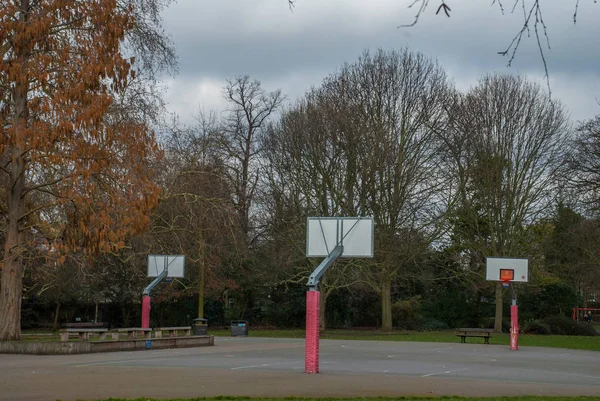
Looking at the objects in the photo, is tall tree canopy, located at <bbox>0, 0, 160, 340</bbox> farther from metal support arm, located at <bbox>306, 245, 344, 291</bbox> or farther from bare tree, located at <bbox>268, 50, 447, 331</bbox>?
bare tree, located at <bbox>268, 50, 447, 331</bbox>

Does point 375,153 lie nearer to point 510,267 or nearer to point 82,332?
point 510,267

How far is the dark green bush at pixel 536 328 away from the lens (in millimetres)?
48594

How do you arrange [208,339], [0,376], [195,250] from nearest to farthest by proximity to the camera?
[0,376]
[208,339]
[195,250]

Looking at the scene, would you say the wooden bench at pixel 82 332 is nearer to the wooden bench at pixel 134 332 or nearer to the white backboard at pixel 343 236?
the wooden bench at pixel 134 332

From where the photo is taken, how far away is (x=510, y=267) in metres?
34.7

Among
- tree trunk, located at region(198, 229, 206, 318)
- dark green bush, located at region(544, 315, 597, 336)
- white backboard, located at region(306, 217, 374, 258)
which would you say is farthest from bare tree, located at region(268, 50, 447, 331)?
white backboard, located at region(306, 217, 374, 258)

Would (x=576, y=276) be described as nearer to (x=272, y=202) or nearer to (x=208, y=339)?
(x=272, y=202)

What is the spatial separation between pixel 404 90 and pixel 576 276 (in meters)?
17.3

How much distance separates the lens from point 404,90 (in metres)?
43.8

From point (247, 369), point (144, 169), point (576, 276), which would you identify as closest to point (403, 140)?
point (576, 276)

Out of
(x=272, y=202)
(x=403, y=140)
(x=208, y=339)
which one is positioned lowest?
(x=208, y=339)

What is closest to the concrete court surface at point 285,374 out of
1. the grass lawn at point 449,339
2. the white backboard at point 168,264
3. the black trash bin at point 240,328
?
the white backboard at point 168,264

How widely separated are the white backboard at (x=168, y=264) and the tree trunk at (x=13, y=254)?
31.3 ft

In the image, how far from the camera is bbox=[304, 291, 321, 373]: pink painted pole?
18.6m
